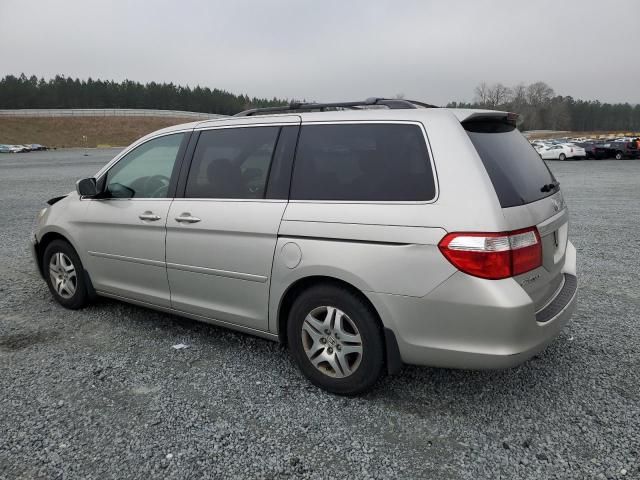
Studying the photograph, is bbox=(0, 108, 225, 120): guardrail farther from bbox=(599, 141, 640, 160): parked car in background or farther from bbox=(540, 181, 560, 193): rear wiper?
bbox=(540, 181, 560, 193): rear wiper

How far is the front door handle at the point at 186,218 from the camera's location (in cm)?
370

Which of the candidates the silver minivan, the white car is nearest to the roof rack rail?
the silver minivan

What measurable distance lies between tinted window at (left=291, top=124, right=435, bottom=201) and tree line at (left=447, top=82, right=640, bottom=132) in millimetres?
101687

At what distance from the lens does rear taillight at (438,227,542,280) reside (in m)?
2.63

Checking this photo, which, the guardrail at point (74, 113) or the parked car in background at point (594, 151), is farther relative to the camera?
the guardrail at point (74, 113)

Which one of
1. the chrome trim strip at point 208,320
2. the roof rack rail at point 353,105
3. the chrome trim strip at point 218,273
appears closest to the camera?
the roof rack rail at point 353,105

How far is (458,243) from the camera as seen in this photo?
8.73 ft

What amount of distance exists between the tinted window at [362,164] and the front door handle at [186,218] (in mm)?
845

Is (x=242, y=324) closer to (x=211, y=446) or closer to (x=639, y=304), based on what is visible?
(x=211, y=446)

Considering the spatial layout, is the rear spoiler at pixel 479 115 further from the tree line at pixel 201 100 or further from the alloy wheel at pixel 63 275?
the tree line at pixel 201 100

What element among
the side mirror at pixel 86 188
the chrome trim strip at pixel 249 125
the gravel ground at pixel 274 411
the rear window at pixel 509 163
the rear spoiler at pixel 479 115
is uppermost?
the rear spoiler at pixel 479 115

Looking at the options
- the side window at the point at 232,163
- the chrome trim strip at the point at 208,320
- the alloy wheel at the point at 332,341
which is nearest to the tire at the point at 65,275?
the chrome trim strip at the point at 208,320

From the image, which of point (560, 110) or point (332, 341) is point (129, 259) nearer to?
point (332, 341)

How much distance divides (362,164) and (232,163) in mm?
1104
